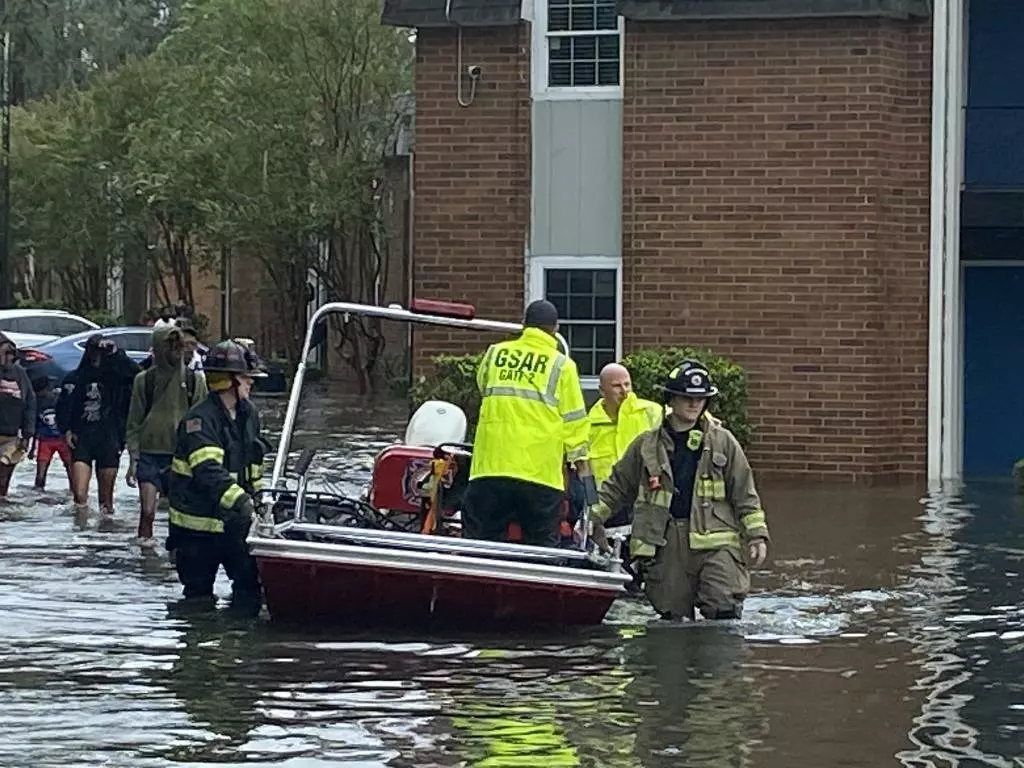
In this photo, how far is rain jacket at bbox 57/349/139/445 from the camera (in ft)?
56.1

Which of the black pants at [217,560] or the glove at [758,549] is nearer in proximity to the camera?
the glove at [758,549]

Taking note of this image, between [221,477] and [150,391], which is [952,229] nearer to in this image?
[150,391]

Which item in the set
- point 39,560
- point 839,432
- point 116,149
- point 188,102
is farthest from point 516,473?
point 116,149

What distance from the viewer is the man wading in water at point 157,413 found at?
15938 mm

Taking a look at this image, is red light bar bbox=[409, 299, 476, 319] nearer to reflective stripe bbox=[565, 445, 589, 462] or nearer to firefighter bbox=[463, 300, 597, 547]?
firefighter bbox=[463, 300, 597, 547]

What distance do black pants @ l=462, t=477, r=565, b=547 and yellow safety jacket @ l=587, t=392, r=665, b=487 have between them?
1.34m

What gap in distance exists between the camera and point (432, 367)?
2214 centimetres

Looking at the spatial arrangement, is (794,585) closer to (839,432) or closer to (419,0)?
(839,432)

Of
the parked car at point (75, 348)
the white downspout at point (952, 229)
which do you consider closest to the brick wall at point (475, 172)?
the white downspout at point (952, 229)

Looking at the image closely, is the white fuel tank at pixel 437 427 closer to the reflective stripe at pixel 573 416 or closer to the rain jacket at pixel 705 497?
the reflective stripe at pixel 573 416

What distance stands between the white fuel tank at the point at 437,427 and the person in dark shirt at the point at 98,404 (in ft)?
15.5

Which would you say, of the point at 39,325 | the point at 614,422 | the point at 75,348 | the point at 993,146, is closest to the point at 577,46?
the point at 993,146

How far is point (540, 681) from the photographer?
1043 cm

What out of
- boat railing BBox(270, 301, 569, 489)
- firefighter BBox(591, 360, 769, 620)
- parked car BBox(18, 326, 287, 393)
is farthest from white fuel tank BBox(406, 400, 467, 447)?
parked car BBox(18, 326, 287, 393)
